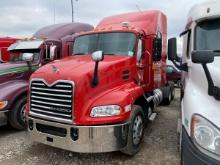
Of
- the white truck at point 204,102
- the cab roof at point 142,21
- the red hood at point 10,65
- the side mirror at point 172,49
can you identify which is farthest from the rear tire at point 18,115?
the white truck at point 204,102

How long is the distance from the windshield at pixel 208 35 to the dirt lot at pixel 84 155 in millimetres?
2138

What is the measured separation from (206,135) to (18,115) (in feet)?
17.5

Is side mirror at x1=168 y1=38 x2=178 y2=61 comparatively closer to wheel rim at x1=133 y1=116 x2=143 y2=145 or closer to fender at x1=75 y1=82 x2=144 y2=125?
fender at x1=75 y1=82 x2=144 y2=125

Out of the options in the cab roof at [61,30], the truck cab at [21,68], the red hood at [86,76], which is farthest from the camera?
the cab roof at [61,30]

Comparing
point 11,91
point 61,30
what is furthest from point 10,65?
point 61,30

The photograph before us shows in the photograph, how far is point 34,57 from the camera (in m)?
8.29

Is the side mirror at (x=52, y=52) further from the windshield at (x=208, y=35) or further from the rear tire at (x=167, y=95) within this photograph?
the windshield at (x=208, y=35)

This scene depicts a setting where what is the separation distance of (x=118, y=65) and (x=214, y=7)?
6.69 feet

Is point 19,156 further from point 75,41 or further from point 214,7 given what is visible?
point 214,7

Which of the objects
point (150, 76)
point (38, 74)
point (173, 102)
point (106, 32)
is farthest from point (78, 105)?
point (173, 102)

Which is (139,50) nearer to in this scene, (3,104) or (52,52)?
(52,52)

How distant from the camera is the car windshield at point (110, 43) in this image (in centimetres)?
618

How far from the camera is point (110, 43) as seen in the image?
20.8 feet

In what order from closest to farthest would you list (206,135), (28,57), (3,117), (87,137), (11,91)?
(206,135), (87,137), (3,117), (11,91), (28,57)
